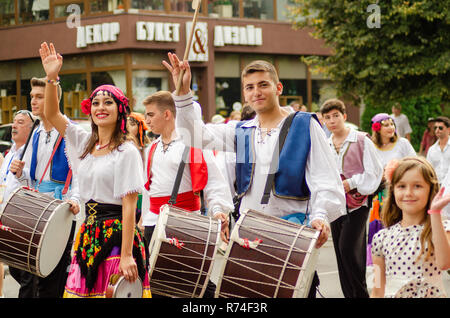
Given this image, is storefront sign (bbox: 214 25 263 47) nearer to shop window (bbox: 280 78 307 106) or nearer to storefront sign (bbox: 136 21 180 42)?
storefront sign (bbox: 136 21 180 42)

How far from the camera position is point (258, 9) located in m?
27.8

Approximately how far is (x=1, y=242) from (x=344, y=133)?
11.7 ft

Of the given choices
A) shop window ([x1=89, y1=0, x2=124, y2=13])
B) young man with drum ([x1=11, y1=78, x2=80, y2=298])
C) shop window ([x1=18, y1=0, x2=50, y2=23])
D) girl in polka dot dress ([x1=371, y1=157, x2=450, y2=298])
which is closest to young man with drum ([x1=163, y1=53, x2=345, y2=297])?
girl in polka dot dress ([x1=371, y1=157, x2=450, y2=298])

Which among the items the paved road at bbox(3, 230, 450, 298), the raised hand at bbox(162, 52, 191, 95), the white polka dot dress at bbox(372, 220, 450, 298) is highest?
the raised hand at bbox(162, 52, 191, 95)

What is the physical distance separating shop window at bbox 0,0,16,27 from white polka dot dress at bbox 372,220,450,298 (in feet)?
81.3

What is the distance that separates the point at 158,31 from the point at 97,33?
6.55 feet

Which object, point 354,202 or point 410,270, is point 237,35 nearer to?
point 354,202

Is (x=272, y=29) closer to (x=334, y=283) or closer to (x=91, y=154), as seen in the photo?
(x=334, y=283)

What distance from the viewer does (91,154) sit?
4711mm

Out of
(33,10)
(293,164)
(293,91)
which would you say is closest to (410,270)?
(293,164)

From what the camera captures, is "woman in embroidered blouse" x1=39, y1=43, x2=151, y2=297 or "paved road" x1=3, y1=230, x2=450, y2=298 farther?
"paved road" x1=3, y1=230, x2=450, y2=298

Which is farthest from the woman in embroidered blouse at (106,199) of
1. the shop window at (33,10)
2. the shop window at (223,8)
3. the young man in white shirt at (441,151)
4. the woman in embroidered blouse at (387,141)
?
the shop window at (33,10)

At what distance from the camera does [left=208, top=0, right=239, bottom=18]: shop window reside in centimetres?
2623

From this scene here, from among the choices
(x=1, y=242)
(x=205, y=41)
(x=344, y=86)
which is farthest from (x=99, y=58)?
(x=1, y=242)
